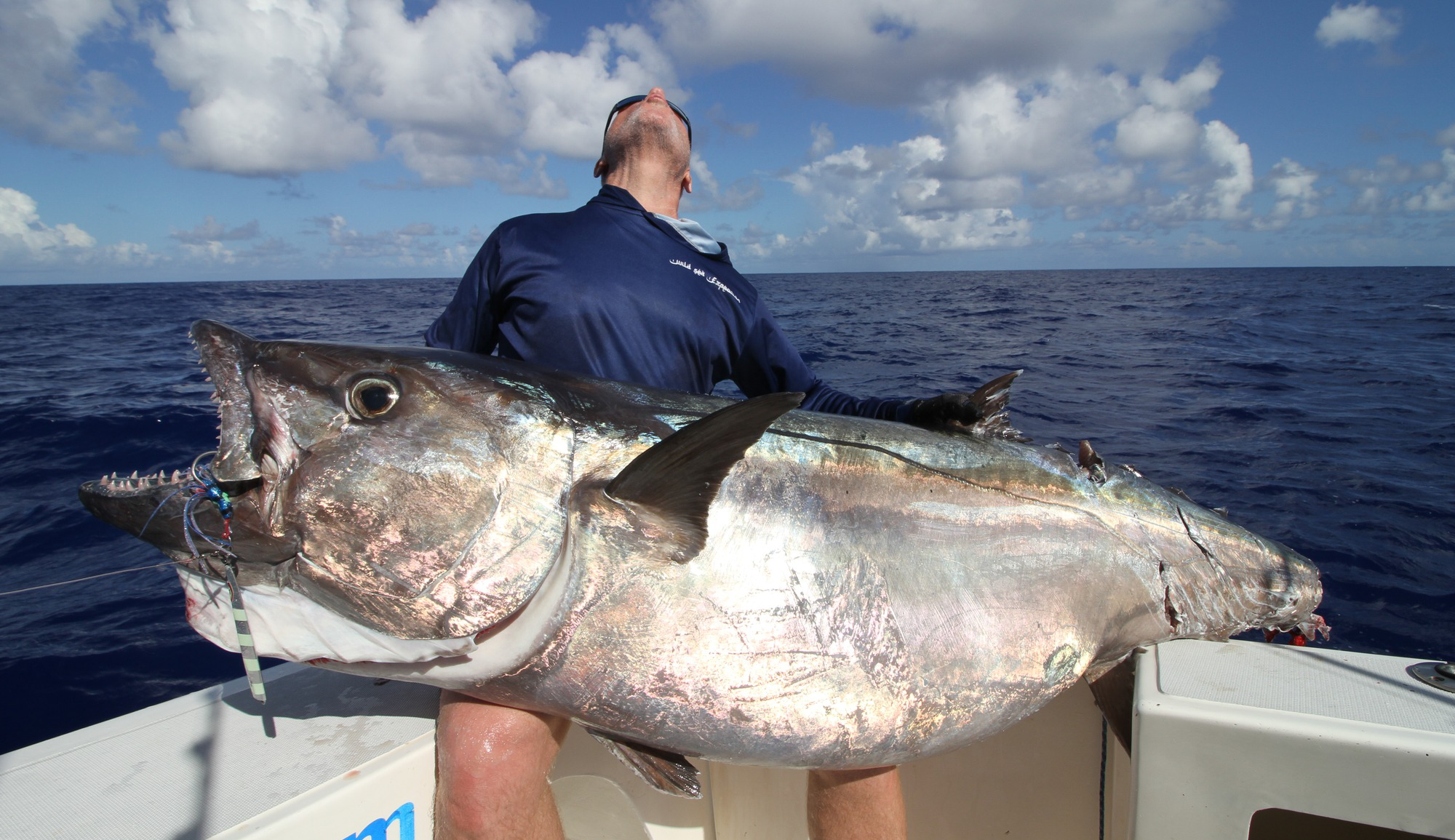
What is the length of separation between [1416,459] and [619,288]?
8.80m

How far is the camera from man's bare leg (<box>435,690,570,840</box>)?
1.48 meters

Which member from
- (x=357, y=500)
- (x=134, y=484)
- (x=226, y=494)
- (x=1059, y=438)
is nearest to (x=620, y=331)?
(x=357, y=500)

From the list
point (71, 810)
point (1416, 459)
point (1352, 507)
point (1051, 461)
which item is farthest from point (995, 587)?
point (1416, 459)

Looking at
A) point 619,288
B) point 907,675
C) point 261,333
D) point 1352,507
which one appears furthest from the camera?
point 261,333

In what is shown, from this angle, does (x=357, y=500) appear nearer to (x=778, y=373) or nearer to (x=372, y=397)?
(x=372, y=397)

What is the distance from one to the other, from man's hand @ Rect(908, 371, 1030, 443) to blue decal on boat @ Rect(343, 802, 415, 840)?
1571mm

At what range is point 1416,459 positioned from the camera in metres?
7.01

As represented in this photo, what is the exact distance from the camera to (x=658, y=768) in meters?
1.53

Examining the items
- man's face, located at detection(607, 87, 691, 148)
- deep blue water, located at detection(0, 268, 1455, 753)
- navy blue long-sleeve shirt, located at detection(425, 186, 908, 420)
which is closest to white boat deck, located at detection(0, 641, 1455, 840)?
navy blue long-sleeve shirt, located at detection(425, 186, 908, 420)

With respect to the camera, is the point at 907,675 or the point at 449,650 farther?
the point at 907,675

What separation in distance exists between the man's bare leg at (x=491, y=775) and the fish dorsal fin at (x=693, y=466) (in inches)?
22.7

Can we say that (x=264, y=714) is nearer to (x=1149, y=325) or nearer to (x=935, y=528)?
(x=935, y=528)

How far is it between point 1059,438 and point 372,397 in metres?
7.52

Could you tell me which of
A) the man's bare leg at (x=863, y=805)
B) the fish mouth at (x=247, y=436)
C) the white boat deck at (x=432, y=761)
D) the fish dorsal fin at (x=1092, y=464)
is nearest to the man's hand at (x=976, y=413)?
the fish dorsal fin at (x=1092, y=464)
